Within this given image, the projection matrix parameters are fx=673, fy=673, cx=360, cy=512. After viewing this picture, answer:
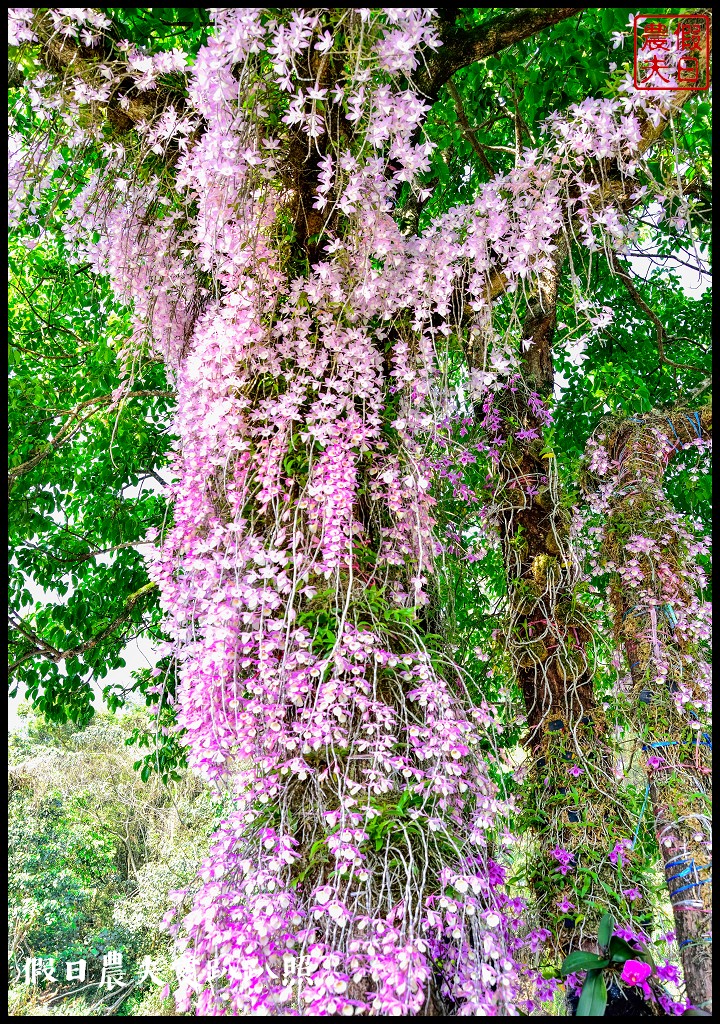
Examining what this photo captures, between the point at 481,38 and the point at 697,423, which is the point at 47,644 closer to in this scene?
the point at 481,38

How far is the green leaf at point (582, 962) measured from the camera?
188 centimetres

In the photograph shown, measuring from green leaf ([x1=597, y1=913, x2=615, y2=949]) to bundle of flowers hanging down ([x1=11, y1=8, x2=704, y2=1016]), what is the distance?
0.22 m

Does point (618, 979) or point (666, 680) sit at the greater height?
point (666, 680)

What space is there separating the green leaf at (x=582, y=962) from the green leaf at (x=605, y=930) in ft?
0.15

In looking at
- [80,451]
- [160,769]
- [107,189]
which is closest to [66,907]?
[160,769]

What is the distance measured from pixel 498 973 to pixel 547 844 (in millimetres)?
950

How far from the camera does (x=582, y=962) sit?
1.88 m

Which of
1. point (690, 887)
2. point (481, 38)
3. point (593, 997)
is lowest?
point (593, 997)

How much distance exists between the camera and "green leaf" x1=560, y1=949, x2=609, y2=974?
1.88m

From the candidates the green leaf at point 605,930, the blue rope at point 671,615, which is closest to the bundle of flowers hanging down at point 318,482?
the green leaf at point 605,930

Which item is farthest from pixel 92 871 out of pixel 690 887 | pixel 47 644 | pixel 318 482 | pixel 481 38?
pixel 481 38

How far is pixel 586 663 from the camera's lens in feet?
8.13

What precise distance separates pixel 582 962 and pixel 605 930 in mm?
121

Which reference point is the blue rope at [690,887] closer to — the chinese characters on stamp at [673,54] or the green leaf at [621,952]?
the green leaf at [621,952]
